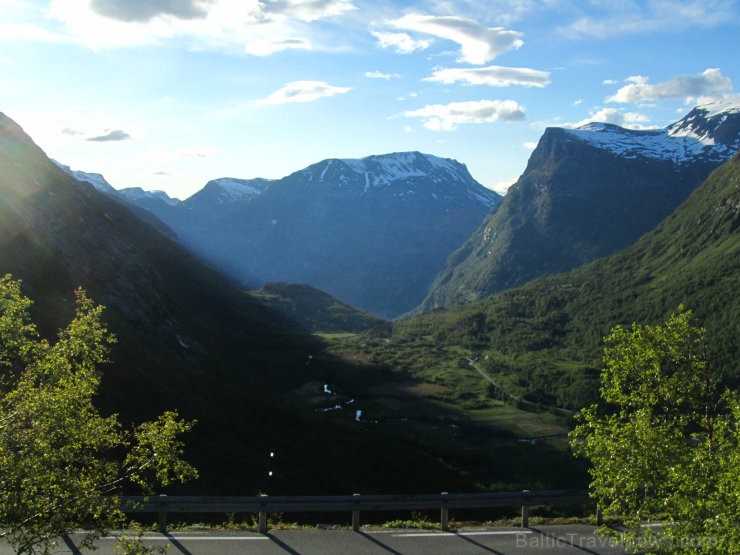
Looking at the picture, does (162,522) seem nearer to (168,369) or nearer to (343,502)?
(343,502)

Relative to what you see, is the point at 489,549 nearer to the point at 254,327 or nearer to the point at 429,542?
the point at 429,542

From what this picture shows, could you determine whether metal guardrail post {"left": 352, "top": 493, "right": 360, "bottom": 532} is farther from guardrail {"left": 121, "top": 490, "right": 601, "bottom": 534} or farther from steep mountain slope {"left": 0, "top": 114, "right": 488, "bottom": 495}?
steep mountain slope {"left": 0, "top": 114, "right": 488, "bottom": 495}

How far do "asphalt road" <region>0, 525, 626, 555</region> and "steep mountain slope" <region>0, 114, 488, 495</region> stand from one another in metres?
22.0

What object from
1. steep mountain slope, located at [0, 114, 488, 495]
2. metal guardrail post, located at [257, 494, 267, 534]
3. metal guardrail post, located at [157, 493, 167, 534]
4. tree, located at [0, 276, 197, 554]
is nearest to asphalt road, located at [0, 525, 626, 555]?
metal guardrail post, located at [257, 494, 267, 534]

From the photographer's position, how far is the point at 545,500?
24938 millimetres

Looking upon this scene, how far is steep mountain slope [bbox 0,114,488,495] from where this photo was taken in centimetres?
5675

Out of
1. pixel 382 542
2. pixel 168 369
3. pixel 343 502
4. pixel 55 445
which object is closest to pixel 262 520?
A: pixel 343 502

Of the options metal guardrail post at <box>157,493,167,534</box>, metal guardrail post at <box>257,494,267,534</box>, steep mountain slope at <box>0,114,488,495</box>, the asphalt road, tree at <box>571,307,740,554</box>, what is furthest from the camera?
steep mountain slope at <box>0,114,488,495</box>

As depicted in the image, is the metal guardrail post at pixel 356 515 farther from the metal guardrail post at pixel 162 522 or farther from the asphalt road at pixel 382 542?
the metal guardrail post at pixel 162 522

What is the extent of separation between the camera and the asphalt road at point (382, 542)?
21.0 metres

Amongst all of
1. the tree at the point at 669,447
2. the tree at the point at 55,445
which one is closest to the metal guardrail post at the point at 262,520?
the tree at the point at 55,445

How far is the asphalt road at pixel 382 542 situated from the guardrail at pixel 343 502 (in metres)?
0.82

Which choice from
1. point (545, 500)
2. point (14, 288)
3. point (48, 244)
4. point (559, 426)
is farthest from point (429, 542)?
point (559, 426)

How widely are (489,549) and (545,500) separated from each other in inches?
172
